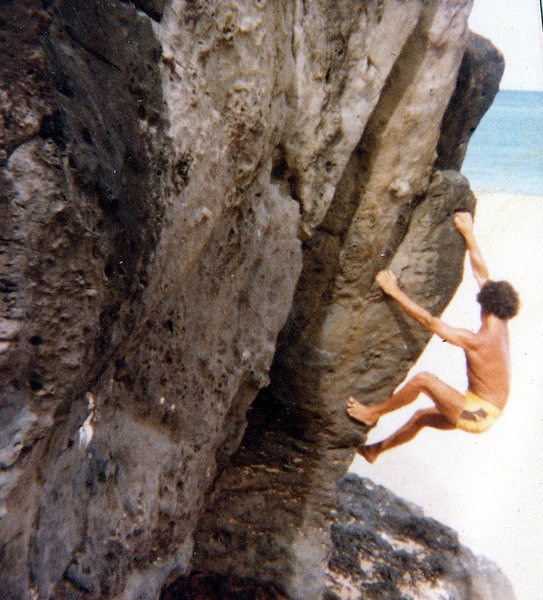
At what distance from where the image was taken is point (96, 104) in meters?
1.06

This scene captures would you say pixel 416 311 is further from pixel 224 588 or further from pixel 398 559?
pixel 398 559

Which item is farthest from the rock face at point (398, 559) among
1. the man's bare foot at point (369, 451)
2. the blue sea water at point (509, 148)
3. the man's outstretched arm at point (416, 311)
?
the blue sea water at point (509, 148)

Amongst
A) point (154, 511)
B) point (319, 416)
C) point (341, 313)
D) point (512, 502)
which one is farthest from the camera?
point (512, 502)

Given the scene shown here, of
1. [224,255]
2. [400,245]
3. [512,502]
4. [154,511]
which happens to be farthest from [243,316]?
[512,502]

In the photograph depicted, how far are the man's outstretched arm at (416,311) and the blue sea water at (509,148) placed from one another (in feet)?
3.65

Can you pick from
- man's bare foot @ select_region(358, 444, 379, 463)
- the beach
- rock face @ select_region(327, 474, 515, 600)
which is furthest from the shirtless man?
the beach

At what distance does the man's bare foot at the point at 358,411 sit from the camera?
97.8 inches

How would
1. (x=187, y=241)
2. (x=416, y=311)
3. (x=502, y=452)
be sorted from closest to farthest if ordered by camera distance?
(x=187, y=241) < (x=416, y=311) < (x=502, y=452)

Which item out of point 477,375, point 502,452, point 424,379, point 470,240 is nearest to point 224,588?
point 424,379

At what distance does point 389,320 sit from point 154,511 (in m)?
Answer: 1.28

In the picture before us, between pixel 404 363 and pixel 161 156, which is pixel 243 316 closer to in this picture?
pixel 161 156

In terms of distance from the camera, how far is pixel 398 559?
330 centimetres

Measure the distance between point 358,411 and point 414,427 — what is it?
389mm

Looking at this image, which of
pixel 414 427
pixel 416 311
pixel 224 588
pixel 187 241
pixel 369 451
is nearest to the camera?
pixel 187 241
